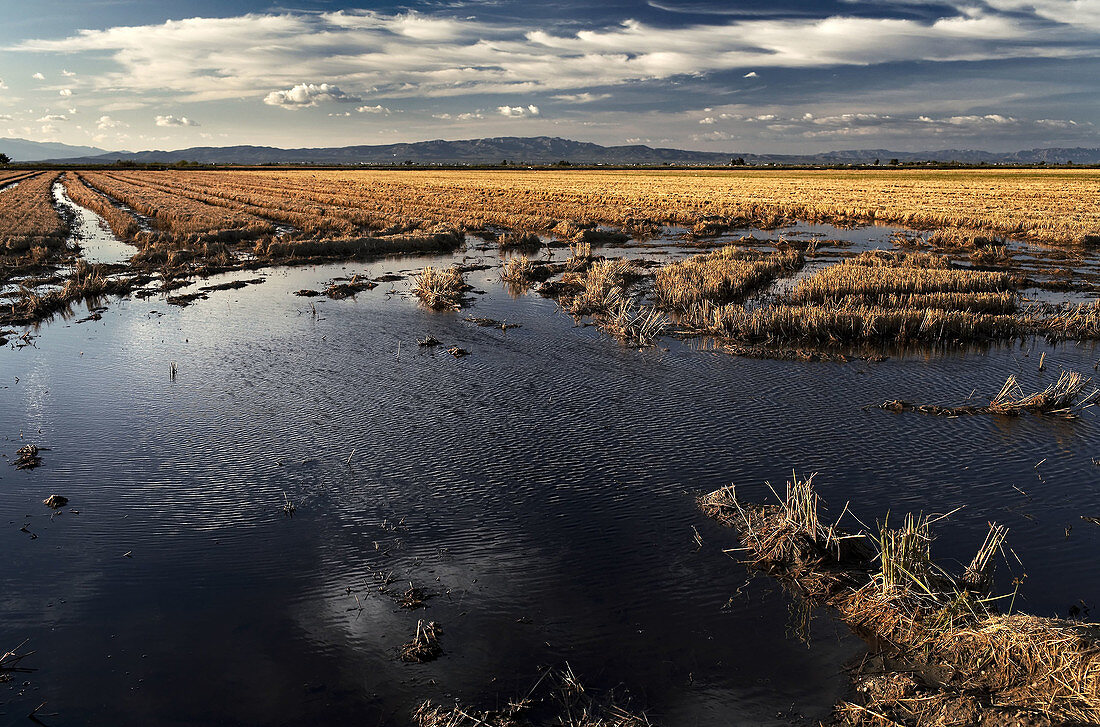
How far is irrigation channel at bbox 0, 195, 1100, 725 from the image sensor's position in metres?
5.45

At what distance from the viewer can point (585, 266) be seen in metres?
24.5

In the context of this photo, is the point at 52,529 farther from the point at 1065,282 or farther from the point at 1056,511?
the point at 1065,282

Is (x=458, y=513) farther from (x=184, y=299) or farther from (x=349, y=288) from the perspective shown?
(x=184, y=299)

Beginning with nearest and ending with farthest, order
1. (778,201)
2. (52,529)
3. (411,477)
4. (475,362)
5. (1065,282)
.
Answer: (52,529)
(411,477)
(475,362)
(1065,282)
(778,201)

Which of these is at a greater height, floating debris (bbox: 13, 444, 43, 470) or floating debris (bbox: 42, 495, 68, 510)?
floating debris (bbox: 13, 444, 43, 470)

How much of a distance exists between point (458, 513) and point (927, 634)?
191 inches

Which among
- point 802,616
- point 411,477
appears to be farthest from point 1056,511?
point 411,477

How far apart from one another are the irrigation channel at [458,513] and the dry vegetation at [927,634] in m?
0.33

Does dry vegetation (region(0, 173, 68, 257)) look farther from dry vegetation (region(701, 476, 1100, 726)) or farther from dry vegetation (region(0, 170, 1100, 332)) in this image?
dry vegetation (region(701, 476, 1100, 726))

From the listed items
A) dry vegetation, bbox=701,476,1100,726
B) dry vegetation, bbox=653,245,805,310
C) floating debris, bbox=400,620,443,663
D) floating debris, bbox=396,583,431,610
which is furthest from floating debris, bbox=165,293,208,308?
dry vegetation, bbox=701,476,1100,726

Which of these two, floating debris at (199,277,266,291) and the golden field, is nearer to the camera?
floating debris at (199,277,266,291)

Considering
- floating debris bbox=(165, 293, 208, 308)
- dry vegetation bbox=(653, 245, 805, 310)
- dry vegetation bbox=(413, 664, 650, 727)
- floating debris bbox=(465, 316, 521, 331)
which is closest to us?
dry vegetation bbox=(413, 664, 650, 727)

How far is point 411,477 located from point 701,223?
31212mm

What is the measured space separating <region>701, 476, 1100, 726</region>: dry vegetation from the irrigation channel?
0.33 metres
